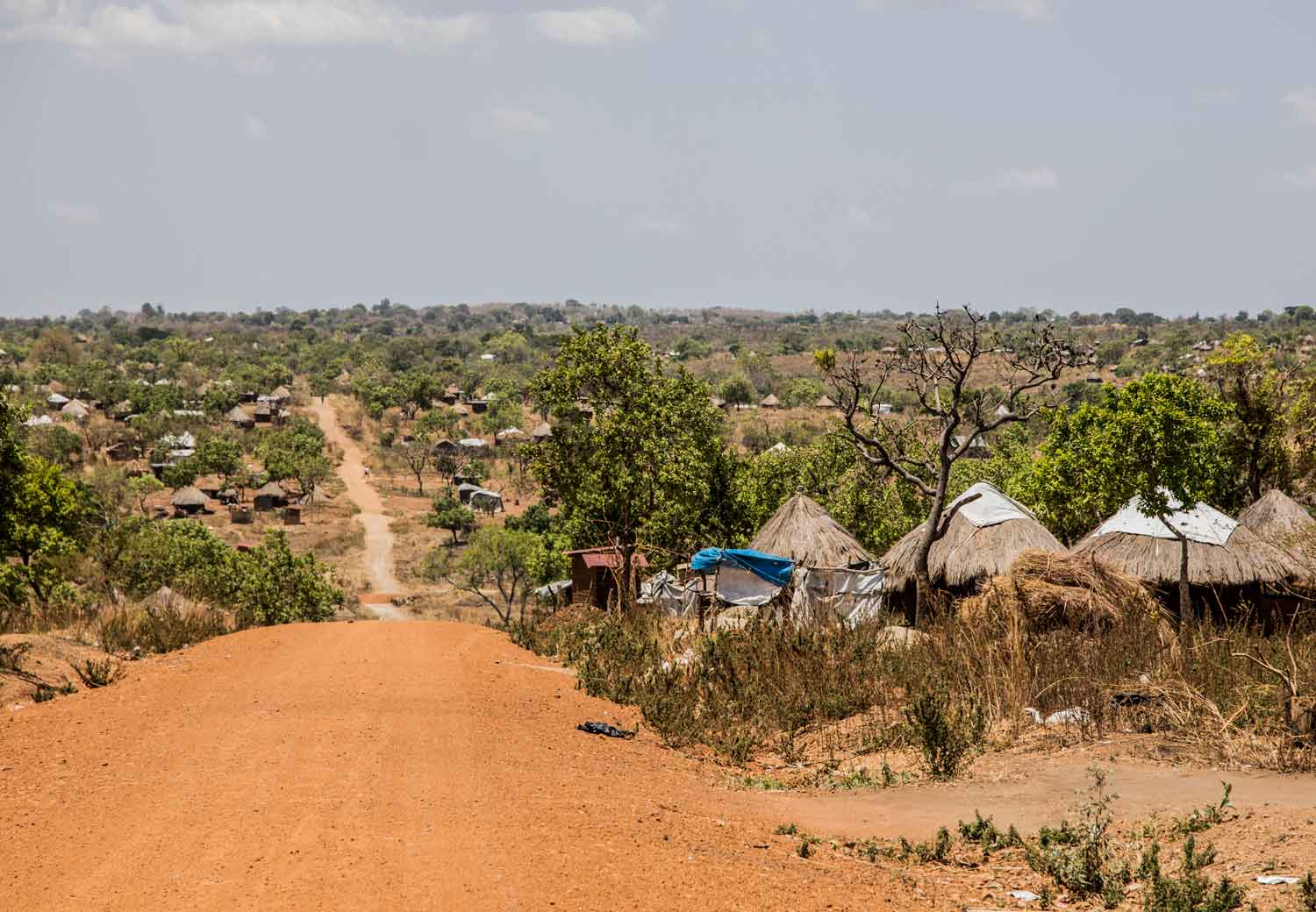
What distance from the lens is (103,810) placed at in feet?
20.8

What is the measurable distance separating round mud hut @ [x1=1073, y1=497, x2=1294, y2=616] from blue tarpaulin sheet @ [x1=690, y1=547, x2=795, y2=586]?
451 centimetres

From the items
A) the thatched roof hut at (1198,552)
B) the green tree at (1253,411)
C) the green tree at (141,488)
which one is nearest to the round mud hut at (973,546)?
the thatched roof hut at (1198,552)

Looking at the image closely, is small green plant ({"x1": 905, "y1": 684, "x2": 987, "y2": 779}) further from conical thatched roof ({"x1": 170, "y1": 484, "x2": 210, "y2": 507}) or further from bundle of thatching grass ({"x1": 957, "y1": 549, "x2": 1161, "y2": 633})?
conical thatched roof ({"x1": 170, "y1": 484, "x2": 210, "y2": 507})

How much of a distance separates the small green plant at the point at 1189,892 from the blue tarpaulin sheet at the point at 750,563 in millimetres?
11904

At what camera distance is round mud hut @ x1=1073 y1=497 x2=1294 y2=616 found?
1634 centimetres

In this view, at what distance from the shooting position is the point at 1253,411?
1955 centimetres

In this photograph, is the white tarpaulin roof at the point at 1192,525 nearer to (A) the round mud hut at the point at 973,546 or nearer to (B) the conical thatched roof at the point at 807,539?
(A) the round mud hut at the point at 973,546

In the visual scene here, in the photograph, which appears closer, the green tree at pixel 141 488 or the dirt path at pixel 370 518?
the dirt path at pixel 370 518

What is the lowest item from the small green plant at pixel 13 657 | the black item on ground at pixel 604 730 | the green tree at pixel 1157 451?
the black item on ground at pixel 604 730

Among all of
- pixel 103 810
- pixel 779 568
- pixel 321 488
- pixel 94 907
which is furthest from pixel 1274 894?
pixel 321 488

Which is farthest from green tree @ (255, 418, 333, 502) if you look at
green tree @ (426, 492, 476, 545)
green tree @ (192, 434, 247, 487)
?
green tree @ (426, 492, 476, 545)

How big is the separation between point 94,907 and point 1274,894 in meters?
5.51

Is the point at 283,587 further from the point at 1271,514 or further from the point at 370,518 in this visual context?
the point at 370,518

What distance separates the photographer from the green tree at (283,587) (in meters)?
23.0
